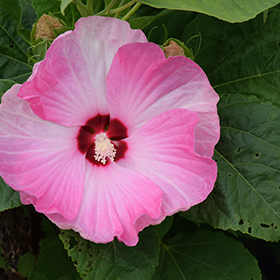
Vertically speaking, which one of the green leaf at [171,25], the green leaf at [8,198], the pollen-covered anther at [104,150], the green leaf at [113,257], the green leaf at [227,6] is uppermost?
the green leaf at [227,6]

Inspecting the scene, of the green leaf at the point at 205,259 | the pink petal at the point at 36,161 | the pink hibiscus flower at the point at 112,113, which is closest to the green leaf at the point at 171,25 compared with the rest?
the pink hibiscus flower at the point at 112,113

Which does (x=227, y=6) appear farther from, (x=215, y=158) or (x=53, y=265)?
(x=53, y=265)

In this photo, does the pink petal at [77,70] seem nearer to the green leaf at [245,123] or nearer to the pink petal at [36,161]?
the pink petal at [36,161]

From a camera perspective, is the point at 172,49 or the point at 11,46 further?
the point at 11,46

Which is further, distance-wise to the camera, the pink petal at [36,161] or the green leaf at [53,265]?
the green leaf at [53,265]

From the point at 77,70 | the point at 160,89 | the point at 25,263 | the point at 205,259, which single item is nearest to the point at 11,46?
the point at 77,70

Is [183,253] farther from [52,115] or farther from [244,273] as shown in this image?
[52,115]
